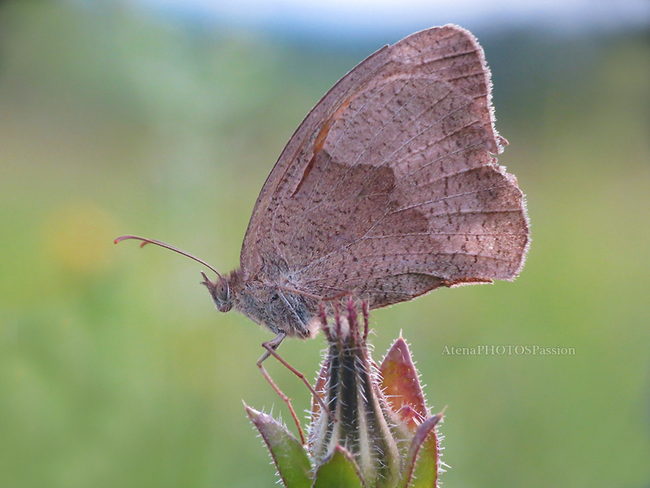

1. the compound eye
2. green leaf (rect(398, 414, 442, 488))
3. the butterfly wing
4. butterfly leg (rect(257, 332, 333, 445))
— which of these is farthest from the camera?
the compound eye

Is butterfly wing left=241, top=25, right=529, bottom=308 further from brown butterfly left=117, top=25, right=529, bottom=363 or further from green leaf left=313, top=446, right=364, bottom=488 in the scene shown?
green leaf left=313, top=446, right=364, bottom=488

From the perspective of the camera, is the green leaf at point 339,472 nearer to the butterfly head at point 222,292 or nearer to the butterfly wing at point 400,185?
the butterfly wing at point 400,185

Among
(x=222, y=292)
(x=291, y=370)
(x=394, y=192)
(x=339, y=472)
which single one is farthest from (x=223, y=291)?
(x=339, y=472)

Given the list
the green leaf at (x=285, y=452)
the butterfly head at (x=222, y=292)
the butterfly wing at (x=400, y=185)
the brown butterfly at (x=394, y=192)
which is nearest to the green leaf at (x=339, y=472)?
the green leaf at (x=285, y=452)

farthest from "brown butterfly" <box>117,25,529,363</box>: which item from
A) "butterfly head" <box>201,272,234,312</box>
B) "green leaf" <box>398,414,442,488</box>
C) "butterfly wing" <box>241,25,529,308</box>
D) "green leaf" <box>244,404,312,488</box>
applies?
"green leaf" <box>398,414,442,488</box>

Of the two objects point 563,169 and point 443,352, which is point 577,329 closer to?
point 443,352

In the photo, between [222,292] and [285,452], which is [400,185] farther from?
[285,452]
